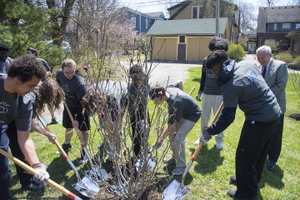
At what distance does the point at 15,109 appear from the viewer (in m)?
2.31

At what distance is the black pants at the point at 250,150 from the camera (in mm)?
2562

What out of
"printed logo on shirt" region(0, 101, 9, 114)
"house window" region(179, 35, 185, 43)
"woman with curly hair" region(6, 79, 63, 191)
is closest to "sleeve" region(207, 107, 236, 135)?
"woman with curly hair" region(6, 79, 63, 191)

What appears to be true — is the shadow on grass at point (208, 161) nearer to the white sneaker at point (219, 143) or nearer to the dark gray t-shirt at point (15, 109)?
the white sneaker at point (219, 143)

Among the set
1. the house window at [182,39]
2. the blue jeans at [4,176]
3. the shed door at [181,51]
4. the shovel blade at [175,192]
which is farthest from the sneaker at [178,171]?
the house window at [182,39]

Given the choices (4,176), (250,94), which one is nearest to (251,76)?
(250,94)

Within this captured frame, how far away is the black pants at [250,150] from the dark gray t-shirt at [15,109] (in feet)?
8.18

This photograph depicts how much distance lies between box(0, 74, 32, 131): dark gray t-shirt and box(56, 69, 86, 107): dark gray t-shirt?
3.62ft

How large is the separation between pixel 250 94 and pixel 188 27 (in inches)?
946

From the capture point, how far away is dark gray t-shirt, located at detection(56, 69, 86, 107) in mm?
3541

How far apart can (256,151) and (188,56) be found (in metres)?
22.2

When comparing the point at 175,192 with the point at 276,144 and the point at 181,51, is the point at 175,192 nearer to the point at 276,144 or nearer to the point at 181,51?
the point at 276,144

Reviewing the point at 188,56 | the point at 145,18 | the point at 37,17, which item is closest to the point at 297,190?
the point at 37,17

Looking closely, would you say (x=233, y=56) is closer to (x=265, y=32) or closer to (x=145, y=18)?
(x=265, y=32)

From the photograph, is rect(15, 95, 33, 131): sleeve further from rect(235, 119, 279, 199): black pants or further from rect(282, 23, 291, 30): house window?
rect(282, 23, 291, 30): house window
